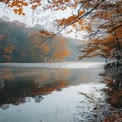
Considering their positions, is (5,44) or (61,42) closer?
(61,42)

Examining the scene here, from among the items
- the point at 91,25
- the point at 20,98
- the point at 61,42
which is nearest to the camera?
the point at 20,98

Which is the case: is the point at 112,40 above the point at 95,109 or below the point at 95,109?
above

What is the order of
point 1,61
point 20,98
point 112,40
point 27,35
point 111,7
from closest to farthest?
point 111,7 → point 20,98 → point 112,40 → point 1,61 → point 27,35

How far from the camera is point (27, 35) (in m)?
80.8

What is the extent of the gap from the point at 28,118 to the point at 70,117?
5.33ft

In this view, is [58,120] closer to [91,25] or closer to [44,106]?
[44,106]

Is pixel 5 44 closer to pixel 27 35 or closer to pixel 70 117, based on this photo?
pixel 27 35

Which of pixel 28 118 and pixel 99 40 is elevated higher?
pixel 99 40

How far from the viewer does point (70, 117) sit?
10188mm

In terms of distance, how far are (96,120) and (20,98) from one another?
6783 millimetres

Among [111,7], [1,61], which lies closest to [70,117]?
[111,7]

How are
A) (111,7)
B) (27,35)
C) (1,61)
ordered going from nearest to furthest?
(111,7)
(1,61)
(27,35)

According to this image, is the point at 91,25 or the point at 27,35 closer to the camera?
the point at 91,25

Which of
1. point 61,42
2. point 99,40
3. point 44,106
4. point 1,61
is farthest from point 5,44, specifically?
point 44,106
